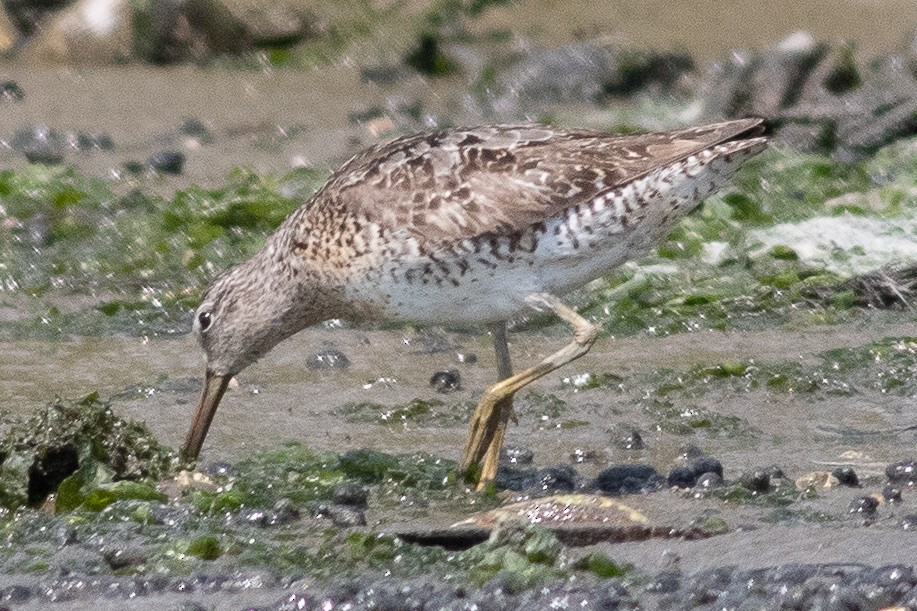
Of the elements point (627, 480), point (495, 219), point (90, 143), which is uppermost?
point (90, 143)

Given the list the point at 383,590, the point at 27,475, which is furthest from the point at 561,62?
the point at 383,590

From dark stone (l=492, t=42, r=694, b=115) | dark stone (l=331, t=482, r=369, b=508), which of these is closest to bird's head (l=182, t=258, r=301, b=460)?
dark stone (l=331, t=482, r=369, b=508)

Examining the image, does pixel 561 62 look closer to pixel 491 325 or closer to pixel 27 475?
pixel 491 325

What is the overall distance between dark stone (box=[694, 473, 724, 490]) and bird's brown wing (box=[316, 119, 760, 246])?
109 centimetres

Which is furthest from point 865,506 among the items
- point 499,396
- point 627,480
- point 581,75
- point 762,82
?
point 581,75

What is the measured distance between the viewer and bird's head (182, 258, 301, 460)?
6.82 meters

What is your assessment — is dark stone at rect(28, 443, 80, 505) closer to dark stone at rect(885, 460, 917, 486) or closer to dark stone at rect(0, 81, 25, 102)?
dark stone at rect(885, 460, 917, 486)

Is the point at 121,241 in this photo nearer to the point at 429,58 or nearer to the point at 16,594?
the point at 429,58

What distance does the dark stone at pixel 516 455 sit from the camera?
6.65 m

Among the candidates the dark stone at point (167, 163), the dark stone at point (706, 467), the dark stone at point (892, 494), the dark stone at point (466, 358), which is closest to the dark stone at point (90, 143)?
the dark stone at point (167, 163)

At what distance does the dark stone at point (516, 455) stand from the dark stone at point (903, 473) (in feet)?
4.73

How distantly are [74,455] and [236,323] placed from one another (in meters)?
1.07

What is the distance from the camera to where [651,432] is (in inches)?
276

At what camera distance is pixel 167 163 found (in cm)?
1142
